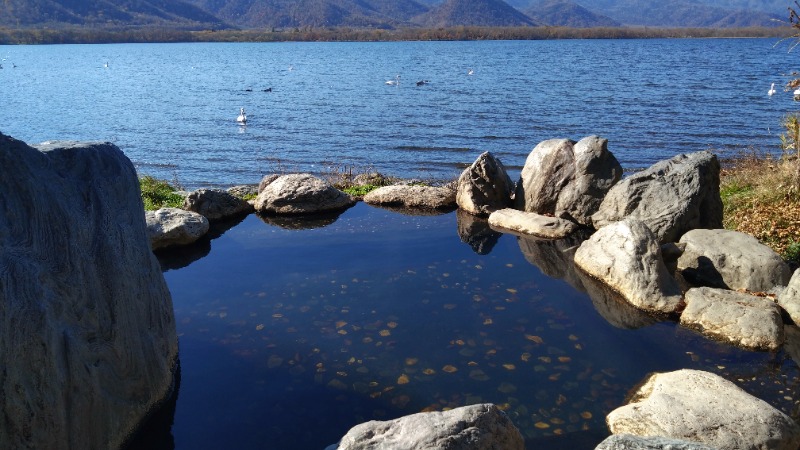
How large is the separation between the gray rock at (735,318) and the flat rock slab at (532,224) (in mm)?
4313

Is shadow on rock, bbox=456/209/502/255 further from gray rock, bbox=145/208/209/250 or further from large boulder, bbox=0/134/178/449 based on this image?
large boulder, bbox=0/134/178/449

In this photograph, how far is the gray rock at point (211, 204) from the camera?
16109 millimetres

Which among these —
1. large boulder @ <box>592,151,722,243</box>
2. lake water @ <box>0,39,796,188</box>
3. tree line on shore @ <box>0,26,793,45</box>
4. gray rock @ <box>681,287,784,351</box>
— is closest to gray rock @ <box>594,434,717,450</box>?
gray rock @ <box>681,287,784,351</box>

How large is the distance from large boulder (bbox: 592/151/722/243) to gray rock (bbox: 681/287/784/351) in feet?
8.81

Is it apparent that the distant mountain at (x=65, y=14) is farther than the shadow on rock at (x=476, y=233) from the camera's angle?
Yes

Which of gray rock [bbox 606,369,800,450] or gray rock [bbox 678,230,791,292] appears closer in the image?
gray rock [bbox 606,369,800,450]

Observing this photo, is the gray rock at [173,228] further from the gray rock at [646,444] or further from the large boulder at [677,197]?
the gray rock at [646,444]

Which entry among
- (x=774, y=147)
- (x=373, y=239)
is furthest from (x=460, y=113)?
(x=373, y=239)

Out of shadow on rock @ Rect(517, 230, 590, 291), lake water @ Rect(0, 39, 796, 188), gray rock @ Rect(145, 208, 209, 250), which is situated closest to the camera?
shadow on rock @ Rect(517, 230, 590, 291)

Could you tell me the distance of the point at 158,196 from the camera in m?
17.5

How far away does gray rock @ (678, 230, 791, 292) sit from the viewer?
11430mm

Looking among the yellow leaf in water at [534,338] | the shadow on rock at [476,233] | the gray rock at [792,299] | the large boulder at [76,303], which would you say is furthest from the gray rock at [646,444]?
the shadow on rock at [476,233]

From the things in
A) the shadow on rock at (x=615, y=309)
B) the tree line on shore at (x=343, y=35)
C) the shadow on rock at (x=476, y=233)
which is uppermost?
the tree line on shore at (x=343, y=35)

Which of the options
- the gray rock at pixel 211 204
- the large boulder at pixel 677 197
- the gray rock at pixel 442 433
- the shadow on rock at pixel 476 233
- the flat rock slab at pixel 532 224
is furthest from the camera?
the gray rock at pixel 211 204
